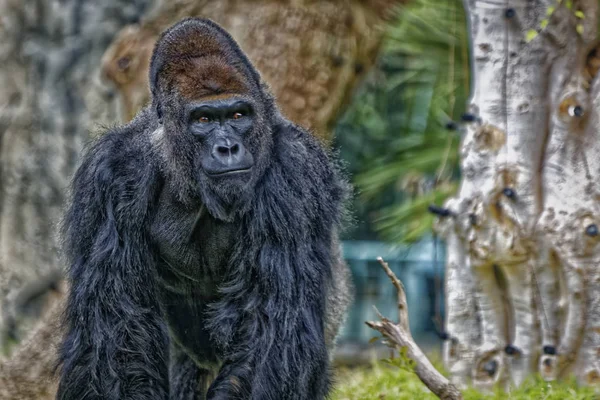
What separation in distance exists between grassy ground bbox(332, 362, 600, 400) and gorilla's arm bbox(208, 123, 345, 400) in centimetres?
72

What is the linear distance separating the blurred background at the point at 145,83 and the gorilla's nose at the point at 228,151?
280 cm

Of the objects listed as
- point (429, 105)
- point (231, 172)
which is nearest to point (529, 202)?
point (231, 172)

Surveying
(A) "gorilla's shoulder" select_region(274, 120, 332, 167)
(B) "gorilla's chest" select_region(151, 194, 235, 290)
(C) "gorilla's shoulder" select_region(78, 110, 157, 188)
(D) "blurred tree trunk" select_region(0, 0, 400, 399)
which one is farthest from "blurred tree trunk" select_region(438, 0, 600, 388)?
(D) "blurred tree trunk" select_region(0, 0, 400, 399)

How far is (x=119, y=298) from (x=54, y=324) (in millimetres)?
1552

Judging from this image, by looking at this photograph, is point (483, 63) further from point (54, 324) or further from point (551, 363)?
point (54, 324)

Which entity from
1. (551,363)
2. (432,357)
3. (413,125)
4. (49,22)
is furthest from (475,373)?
(413,125)

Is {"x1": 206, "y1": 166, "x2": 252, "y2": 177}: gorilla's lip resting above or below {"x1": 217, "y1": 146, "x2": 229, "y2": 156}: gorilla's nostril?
below

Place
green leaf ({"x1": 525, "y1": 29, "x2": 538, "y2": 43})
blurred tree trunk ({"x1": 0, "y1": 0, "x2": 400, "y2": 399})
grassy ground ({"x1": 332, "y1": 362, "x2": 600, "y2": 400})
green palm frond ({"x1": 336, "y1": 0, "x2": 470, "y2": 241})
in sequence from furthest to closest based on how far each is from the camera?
1. blurred tree trunk ({"x1": 0, "y1": 0, "x2": 400, "y2": 399})
2. green palm frond ({"x1": 336, "y1": 0, "x2": 470, "y2": 241})
3. green leaf ({"x1": 525, "y1": 29, "x2": 538, "y2": 43})
4. grassy ground ({"x1": 332, "y1": 362, "x2": 600, "y2": 400})

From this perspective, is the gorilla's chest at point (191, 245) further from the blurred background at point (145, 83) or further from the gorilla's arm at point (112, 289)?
the blurred background at point (145, 83)

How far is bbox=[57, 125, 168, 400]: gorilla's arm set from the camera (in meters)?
3.68

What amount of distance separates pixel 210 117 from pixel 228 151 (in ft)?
0.58

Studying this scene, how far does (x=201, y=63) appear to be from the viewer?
3.74 m

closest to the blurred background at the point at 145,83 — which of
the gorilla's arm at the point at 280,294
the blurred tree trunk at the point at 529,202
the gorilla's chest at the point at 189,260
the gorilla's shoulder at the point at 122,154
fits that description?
the blurred tree trunk at the point at 529,202

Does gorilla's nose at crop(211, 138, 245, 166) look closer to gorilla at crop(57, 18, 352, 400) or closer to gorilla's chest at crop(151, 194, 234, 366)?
gorilla at crop(57, 18, 352, 400)
